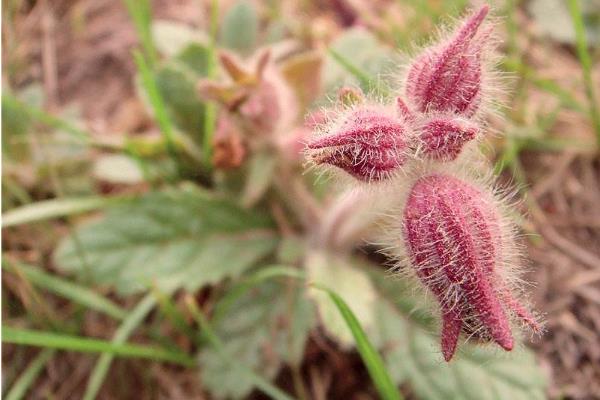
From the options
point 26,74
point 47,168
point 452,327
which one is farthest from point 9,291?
point 452,327

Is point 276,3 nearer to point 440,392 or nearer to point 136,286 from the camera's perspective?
point 136,286

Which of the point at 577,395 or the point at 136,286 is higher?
the point at 136,286

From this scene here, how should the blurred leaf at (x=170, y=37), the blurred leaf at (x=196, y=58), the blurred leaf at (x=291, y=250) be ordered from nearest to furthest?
1. the blurred leaf at (x=291, y=250)
2. the blurred leaf at (x=196, y=58)
3. the blurred leaf at (x=170, y=37)

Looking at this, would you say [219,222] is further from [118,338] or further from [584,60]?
[584,60]

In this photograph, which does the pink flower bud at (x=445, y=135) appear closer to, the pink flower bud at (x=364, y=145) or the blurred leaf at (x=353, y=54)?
the pink flower bud at (x=364, y=145)

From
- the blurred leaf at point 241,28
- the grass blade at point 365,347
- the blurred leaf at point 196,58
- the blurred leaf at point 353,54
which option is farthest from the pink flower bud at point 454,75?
the blurred leaf at point 241,28
